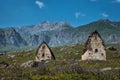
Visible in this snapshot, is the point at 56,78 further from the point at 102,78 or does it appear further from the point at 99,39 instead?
the point at 99,39

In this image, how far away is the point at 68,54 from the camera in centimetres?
11181

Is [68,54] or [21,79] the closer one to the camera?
[21,79]

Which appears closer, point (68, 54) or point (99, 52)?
point (99, 52)

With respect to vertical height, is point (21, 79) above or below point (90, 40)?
below

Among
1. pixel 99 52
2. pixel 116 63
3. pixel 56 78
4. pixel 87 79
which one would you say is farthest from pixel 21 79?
pixel 99 52

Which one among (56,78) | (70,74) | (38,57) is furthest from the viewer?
(38,57)

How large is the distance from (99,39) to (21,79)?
163ft

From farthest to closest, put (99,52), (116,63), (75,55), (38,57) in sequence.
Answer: (75,55)
(38,57)
(99,52)
(116,63)

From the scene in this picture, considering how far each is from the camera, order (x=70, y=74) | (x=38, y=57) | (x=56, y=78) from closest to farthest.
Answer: (x=56, y=78) < (x=70, y=74) < (x=38, y=57)

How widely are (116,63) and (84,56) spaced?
24.3 meters

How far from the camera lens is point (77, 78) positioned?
30.7 meters

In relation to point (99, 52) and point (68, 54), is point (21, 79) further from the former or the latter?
point (68, 54)

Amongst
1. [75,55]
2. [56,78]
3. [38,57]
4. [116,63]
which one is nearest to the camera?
[56,78]

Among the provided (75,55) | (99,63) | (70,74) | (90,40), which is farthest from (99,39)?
(70,74)
